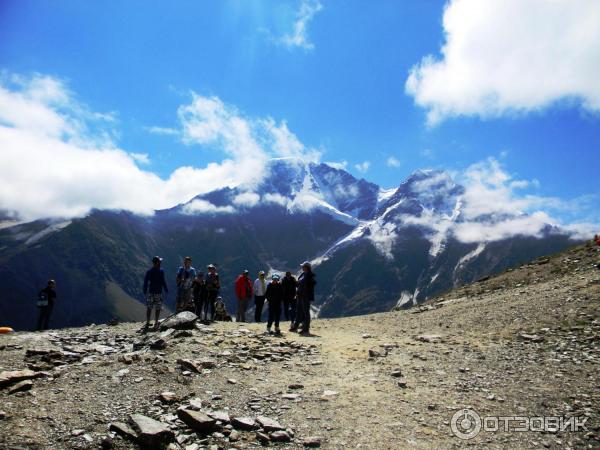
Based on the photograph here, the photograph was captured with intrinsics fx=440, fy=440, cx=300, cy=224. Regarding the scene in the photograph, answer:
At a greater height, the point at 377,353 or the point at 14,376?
the point at 377,353

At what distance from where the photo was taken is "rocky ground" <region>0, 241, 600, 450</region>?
9.70m

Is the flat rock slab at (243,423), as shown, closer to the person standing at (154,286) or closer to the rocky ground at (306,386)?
the rocky ground at (306,386)

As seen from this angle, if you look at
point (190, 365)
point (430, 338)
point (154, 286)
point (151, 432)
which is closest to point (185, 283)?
point (154, 286)

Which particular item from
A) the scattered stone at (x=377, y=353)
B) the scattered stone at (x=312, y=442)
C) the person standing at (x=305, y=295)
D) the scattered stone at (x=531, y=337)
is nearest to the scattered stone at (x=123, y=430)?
the scattered stone at (x=312, y=442)

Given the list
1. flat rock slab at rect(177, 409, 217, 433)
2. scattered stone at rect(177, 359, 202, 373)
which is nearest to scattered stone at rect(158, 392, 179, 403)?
flat rock slab at rect(177, 409, 217, 433)

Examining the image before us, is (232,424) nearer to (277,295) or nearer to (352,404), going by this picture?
(352,404)

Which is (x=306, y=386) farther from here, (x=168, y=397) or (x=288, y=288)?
(x=288, y=288)

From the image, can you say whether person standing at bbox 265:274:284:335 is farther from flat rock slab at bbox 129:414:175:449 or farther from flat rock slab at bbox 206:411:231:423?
flat rock slab at bbox 129:414:175:449

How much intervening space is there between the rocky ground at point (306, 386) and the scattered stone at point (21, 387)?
5 centimetres

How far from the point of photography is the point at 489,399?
11672 mm

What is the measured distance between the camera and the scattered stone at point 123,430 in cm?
946

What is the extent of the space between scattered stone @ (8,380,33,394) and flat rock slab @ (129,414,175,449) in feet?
11.5

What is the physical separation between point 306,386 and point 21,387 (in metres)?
7.44

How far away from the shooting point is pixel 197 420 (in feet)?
32.6
